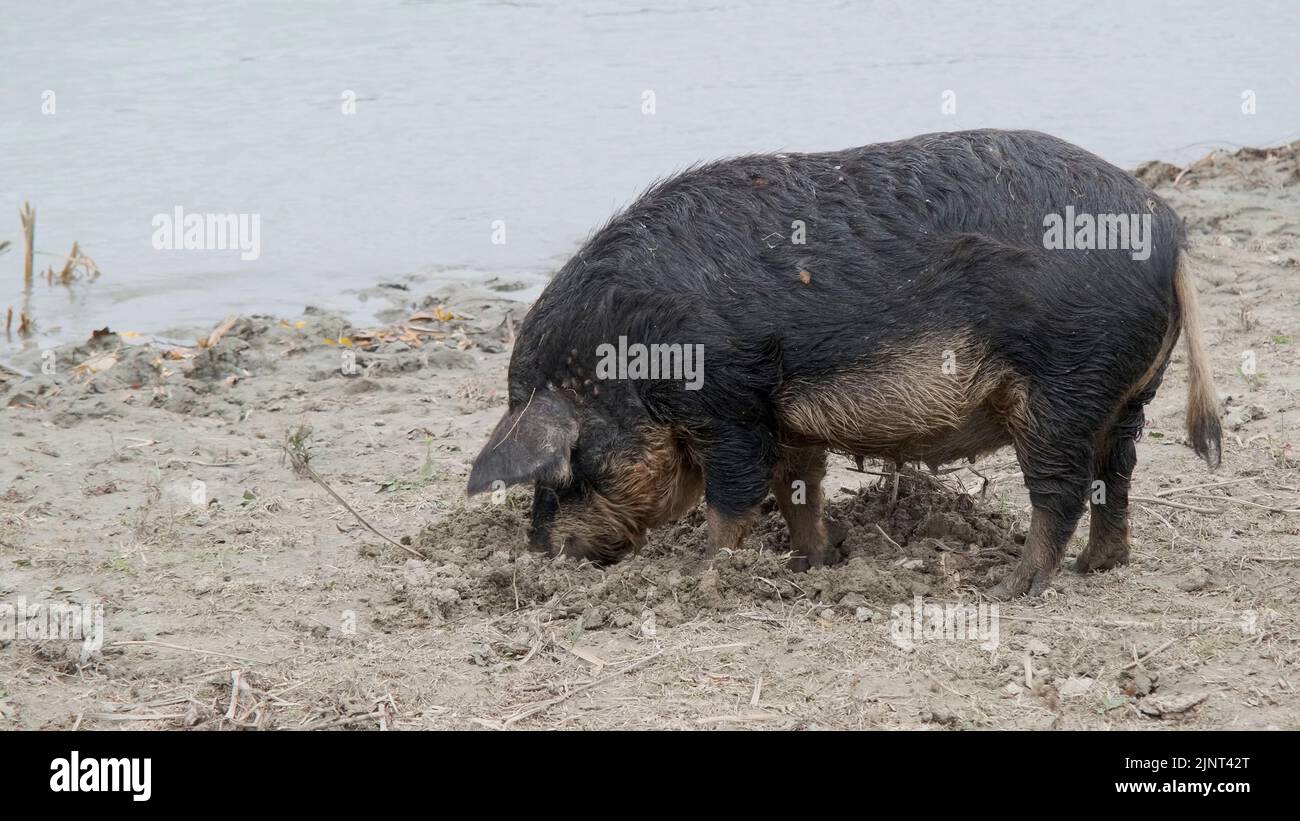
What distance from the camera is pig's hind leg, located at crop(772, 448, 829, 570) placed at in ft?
21.7

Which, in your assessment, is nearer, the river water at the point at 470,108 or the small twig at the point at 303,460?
the small twig at the point at 303,460

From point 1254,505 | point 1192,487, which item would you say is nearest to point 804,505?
point 1192,487

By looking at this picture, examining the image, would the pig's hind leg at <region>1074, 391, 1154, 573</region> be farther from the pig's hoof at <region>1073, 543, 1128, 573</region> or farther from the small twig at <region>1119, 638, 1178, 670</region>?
the small twig at <region>1119, 638, 1178, 670</region>

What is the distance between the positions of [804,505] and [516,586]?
1.38m

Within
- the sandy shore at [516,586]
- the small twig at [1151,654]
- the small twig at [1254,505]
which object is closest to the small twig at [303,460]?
the sandy shore at [516,586]

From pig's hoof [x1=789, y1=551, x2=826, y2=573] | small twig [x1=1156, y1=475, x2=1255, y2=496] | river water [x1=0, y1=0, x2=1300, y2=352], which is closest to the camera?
pig's hoof [x1=789, y1=551, x2=826, y2=573]

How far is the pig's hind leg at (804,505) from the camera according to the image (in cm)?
661

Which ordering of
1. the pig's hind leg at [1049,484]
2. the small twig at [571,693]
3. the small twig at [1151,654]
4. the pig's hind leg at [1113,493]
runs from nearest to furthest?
the small twig at [571,693] → the small twig at [1151,654] → the pig's hind leg at [1049,484] → the pig's hind leg at [1113,493]

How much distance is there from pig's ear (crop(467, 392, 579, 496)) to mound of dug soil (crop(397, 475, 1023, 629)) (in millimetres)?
473

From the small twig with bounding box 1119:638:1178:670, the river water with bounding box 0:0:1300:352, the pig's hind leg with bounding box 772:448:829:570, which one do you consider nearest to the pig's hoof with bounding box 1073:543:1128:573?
the small twig with bounding box 1119:638:1178:670

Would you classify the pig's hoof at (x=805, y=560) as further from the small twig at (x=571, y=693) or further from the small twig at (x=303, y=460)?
the small twig at (x=303, y=460)

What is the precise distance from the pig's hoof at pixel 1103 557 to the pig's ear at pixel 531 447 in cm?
231

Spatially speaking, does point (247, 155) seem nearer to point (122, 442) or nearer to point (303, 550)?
point (122, 442)

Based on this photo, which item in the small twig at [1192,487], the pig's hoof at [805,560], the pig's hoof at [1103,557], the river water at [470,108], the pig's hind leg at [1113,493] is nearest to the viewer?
the pig's hind leg at [1113,493]
